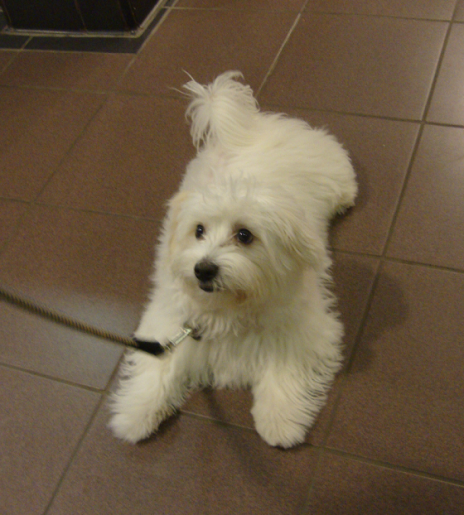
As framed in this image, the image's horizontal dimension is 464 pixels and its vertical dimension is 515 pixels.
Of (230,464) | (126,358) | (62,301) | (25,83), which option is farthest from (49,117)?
(230,464)

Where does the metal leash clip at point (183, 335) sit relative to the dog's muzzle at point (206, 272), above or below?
below

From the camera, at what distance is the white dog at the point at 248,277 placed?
114cm

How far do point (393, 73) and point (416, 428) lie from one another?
5.04 feet

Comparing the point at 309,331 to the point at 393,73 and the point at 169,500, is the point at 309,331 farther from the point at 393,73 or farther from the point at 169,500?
the point at 393,73

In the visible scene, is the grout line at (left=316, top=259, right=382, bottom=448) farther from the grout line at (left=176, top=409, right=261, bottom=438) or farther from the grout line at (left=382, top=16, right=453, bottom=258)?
the grout line at (left=176, top=409, right=261, bottom=438)

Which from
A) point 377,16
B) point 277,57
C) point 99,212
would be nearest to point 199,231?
point 99,212

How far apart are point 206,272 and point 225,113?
2.26ft

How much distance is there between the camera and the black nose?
109 cm

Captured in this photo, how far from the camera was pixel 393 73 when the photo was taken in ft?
7.22

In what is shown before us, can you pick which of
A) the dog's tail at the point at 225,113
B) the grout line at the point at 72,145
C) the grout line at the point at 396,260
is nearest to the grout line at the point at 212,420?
the grout line at the point at 396,260

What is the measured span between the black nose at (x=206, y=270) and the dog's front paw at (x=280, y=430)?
18.8 inches

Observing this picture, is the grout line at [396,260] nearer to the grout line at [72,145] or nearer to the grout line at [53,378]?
the grout line at [53,378]

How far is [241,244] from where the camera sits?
115 centimetres

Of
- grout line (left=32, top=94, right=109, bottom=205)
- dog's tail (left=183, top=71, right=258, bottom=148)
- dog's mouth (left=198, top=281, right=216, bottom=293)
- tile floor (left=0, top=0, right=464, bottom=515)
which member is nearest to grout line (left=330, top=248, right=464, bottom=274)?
tile floor (left=0, top=0, right=464, bottom=515)
